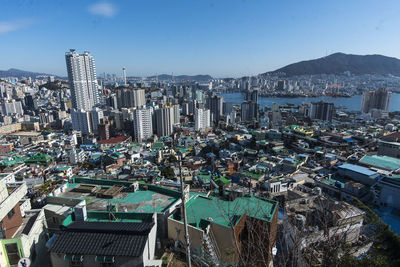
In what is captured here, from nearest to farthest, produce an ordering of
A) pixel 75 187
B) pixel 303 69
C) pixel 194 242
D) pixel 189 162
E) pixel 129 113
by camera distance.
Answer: pixel 194 242 < pixel 75 187 < pixel 189 162 < pixel 129 113 < pixel 303 69

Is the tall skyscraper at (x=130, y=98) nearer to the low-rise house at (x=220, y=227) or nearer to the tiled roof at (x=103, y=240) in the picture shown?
the low-rise house at (x=220, y=227)

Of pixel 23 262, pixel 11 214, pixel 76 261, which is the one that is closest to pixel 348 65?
pixel 76 261

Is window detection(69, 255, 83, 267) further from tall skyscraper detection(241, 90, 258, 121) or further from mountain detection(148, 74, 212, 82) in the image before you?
mountain detection(148, 74, 212, 82)

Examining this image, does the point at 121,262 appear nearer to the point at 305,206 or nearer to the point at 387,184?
the point at 305,206

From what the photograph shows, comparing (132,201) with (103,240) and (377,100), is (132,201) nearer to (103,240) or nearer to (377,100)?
(103,240)

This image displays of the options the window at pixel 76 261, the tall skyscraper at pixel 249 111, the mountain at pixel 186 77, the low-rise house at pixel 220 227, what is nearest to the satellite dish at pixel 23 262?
the window at pixel 76 261

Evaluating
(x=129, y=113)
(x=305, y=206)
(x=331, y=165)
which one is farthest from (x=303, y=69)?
(x=305, y=206)
